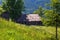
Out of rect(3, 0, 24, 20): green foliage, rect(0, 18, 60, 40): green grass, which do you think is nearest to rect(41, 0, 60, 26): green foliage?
rect(0, 18, 60, 40): green grass

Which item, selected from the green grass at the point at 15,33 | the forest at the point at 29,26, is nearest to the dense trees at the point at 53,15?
the forest at the point at 29,26

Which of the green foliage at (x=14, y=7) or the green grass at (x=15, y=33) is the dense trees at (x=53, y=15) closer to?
A: the green grass at (x=15, y=33)

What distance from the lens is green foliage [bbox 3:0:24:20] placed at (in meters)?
65.6

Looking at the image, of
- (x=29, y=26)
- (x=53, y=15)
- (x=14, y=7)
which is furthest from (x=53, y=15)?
(x=14, y=7)

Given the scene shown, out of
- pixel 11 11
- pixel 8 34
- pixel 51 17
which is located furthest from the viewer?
pixel 11 11

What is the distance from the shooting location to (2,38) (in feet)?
22.9

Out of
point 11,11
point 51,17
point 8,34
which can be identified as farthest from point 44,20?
point 11,11

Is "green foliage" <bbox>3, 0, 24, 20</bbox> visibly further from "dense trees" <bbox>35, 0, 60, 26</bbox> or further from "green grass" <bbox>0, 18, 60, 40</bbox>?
"green grass" <bbox>0, 18, 60, 40</bbox>

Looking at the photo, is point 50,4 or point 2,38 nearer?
point 2,38

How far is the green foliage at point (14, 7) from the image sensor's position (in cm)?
6556

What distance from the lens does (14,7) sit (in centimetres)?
6650

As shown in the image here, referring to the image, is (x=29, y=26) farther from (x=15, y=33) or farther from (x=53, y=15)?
(x=53, y=15)

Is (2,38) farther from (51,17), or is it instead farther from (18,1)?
(18,1)

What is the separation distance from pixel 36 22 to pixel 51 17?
4696 centimetres
